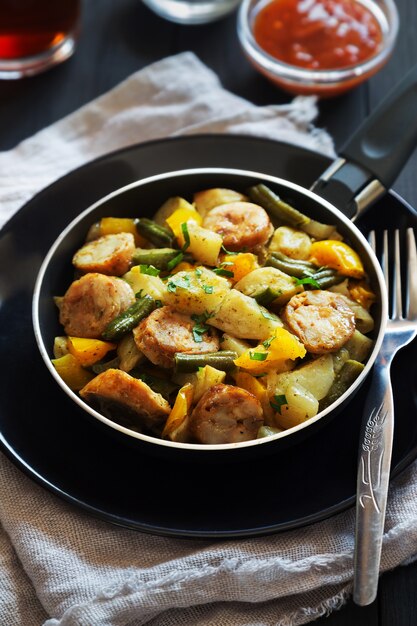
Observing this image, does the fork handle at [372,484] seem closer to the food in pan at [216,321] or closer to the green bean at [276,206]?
the food in pan at [216,321]

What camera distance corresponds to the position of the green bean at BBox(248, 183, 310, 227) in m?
2.91

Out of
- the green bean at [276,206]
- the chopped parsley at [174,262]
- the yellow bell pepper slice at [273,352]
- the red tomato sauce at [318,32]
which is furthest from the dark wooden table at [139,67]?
the yellow bell pepper slice at [273,352]

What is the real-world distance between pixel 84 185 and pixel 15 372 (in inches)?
33.7

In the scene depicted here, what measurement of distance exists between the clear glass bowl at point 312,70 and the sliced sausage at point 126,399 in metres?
1.98

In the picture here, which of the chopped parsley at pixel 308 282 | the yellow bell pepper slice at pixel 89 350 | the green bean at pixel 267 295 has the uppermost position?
the chopped parsley at pixel 308 282

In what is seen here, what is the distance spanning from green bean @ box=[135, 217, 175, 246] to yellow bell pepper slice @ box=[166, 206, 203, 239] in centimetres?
3

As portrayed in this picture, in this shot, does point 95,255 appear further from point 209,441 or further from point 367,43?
point 367,43

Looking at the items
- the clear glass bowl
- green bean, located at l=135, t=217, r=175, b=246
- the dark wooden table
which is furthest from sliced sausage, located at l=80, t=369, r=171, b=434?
the clear glass bowl

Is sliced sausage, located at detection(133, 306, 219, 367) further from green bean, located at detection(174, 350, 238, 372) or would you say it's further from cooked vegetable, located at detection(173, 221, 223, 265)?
cooked vegetable, located at detection(173, 221, 223, 265)

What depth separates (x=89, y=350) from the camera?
2.60 metres

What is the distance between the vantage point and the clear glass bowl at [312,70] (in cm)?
379

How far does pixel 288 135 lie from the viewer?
12.3 ft

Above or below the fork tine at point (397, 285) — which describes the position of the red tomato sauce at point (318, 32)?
above

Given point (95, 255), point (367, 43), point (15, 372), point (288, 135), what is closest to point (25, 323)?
point (15, 372)
